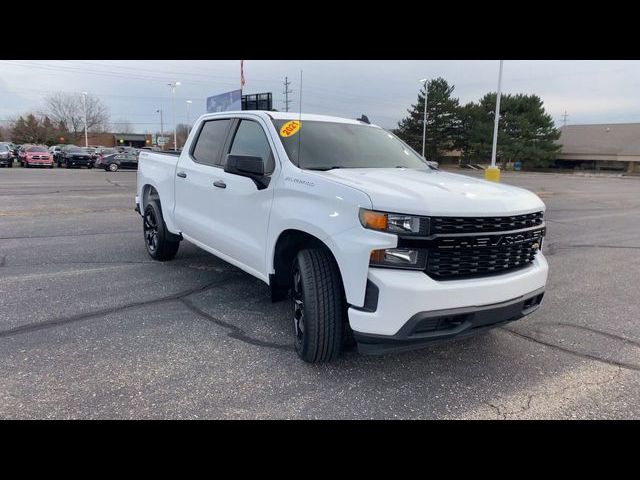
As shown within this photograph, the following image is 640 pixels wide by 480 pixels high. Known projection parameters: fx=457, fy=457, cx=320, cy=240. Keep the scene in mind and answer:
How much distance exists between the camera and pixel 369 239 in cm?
288

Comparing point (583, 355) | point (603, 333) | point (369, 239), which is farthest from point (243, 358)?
point (603, 333)

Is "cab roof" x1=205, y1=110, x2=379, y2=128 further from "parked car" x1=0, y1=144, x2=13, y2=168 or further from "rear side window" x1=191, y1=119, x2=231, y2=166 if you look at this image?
"parked car" x1=0, y1=144, x2=13, y2=168

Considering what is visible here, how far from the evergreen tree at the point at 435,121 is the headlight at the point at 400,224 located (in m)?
59.7

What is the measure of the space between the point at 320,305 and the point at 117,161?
34505 millimetres

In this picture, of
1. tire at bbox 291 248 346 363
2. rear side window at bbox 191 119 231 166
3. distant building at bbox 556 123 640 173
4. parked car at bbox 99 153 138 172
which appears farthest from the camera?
distant building at bbox 556 123 640 173

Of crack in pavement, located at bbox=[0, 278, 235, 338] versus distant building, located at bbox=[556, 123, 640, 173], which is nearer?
crack in pavement, located at bbox=[0, 278, 235, 338]

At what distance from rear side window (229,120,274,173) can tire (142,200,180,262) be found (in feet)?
6.55

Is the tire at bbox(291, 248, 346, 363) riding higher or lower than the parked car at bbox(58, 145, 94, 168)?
lower

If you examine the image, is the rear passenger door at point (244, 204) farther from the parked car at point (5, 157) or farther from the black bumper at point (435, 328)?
the parked car at point (5, 157)

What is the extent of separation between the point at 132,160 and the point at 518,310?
35315 mm

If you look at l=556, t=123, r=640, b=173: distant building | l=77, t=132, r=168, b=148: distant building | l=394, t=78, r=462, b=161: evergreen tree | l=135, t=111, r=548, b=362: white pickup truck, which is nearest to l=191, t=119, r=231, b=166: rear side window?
l=135, t=111, r=548, b=362: white pickup truck

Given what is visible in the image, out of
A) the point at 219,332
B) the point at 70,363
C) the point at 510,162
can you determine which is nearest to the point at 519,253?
the point at 219,332

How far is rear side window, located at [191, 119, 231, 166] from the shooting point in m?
4.89
